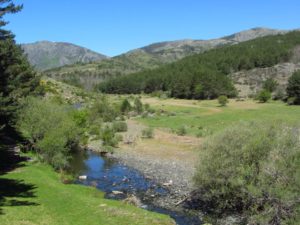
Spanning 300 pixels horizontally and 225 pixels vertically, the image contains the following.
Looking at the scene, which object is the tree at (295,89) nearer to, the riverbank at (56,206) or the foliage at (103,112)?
the foliage at (103,112)

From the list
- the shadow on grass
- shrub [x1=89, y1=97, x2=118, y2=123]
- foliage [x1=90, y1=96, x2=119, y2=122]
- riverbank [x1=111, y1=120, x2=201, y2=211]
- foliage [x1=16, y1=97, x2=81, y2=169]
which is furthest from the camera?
foliage [x1=90, y1=96, x2=119, y2=122]

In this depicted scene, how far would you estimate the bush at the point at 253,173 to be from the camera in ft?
81.1

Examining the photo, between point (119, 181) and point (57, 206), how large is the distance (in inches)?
534

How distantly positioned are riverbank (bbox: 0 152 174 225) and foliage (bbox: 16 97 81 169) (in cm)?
689

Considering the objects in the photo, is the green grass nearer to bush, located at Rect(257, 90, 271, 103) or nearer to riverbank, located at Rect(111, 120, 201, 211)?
riverbank, located at Rect(111, 120, 201, 211)

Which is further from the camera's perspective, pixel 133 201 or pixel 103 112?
pixel 103 112

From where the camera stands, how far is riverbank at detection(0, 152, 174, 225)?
2675 cm

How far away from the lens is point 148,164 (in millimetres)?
50250

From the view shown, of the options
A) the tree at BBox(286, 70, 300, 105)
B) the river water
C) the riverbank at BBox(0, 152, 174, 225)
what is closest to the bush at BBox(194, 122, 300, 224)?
the river water

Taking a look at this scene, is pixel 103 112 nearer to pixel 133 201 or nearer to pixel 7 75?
pixel 7 75

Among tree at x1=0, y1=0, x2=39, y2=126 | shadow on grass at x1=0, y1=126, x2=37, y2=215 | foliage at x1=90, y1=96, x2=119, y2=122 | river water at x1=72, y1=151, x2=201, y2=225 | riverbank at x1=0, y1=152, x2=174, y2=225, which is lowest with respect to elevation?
river water at x1=72, y1=151, x2=201, y2=225

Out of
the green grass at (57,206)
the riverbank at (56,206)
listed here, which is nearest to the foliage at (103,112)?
the riverbank at (56,206)

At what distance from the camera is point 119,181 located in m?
42.7

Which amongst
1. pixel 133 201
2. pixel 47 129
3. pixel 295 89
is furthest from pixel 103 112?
pixel 133 201
